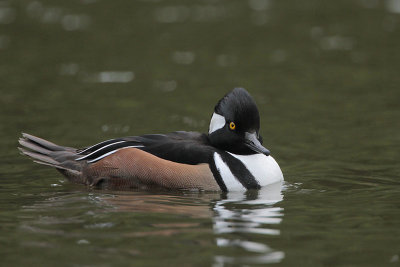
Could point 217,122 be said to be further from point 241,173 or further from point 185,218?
point 185,218

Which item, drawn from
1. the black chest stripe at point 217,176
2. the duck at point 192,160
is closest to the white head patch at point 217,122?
the duck at point 192,160

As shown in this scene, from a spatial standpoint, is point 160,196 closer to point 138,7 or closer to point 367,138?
point 367,138

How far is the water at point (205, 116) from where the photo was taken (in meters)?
7.86

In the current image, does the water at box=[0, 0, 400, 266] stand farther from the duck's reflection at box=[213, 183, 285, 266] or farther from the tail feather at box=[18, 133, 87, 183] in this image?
the tail feather at box=[18, 133, 87, 183]

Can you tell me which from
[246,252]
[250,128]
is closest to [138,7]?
[250,128]

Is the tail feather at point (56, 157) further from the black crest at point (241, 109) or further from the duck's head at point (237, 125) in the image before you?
the black crest at point (241, 109)

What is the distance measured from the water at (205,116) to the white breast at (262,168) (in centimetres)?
17

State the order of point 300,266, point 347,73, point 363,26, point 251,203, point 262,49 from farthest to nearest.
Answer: point 363,26 → point 262,49 → point 347,73 → point 251,203 → point 300,266

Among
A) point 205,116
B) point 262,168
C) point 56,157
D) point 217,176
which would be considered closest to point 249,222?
point 217,176

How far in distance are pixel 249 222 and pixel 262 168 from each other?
1.83 meters

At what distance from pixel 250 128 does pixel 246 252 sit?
3.01m

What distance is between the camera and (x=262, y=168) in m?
10.4

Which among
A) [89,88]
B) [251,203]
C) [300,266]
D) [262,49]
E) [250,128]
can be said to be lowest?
[300,266]

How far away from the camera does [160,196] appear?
9.88m
